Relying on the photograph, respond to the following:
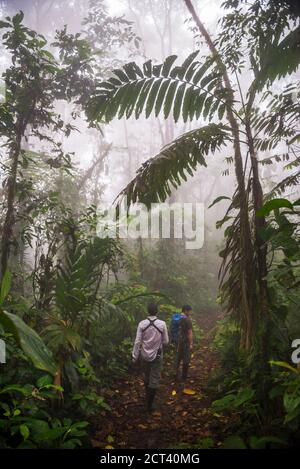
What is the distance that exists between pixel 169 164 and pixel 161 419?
3570mm

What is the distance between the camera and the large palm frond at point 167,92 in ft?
10.7

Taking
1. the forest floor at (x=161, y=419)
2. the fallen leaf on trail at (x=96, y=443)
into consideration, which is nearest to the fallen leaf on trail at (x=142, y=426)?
the forest floor at (x=161, y=419)

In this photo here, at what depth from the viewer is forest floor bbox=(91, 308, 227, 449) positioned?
4.13 metres

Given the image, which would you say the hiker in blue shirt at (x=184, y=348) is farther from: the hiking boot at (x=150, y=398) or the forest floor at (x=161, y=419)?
the hiking boot at (x=150, y=398)

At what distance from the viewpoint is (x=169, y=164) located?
10.4 ft

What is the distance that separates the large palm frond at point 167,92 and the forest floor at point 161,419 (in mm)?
3114

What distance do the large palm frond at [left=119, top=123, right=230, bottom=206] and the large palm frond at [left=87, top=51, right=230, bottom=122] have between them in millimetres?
191

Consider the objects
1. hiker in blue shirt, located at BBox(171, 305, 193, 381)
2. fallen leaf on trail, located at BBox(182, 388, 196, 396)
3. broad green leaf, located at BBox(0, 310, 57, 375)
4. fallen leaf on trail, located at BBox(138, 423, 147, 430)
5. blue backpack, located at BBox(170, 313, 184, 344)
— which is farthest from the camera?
blue backpack, located at BBox(170, 313, 184, 344)

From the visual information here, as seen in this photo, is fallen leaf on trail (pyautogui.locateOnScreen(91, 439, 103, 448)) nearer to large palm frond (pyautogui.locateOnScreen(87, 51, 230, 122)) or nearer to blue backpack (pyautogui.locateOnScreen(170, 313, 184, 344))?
blue backpack (pyautogui.locateOnScreen(170, 313, 184, 344))

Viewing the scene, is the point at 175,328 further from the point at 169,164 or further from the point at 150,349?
the point at 169,164

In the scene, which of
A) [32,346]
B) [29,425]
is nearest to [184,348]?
[29,425]

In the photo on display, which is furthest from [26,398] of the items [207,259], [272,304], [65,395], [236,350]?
[207,259]

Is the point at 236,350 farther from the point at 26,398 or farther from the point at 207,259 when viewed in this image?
the point at 207,259

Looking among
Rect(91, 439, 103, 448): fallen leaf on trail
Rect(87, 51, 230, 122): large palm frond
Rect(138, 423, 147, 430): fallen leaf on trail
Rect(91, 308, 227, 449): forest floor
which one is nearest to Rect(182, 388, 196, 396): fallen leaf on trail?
Rect(91, 308, 227, 449): forest floor
